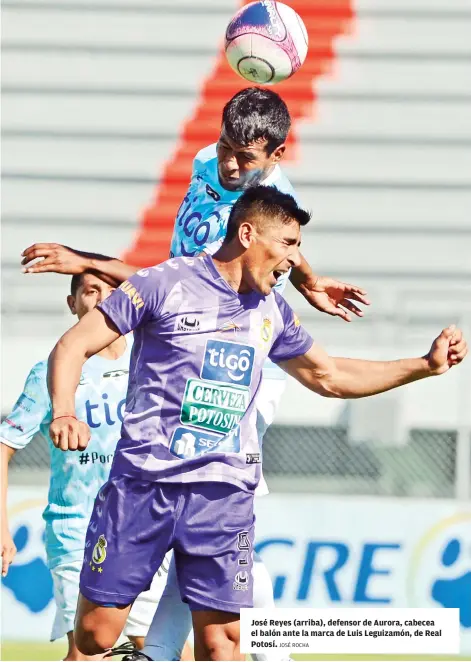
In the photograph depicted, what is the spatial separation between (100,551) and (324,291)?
1.32 m

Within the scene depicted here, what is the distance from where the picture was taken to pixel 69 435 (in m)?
3.32

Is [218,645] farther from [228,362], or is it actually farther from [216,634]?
[228,362]

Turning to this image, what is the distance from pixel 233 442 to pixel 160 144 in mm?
5754

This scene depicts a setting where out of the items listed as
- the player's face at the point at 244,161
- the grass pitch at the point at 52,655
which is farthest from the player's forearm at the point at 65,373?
the grass pitch at the point at 52,655

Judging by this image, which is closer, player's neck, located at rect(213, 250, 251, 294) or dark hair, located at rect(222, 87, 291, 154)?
player's neck, located at rect(213, 250, 251, 294)

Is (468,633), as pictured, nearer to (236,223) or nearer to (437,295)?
(437,295)

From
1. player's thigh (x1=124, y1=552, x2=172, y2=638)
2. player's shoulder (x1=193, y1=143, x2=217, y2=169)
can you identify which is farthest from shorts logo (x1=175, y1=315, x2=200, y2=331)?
player's thigh (x1=124, y1=552, x2=172, y2=638)

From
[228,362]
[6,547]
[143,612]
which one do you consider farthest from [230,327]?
[143,612]

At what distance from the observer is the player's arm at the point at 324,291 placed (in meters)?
4.36

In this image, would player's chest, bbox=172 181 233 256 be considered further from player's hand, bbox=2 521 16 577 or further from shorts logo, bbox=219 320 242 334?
player's hand, bbox=2 521 16 577

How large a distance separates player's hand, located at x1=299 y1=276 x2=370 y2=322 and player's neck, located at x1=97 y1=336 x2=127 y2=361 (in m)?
1.02

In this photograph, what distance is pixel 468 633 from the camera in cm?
689

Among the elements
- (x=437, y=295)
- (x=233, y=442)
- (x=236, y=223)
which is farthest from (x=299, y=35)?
(x=437, y=295)

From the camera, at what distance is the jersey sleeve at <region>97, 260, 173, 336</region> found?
3623mm
